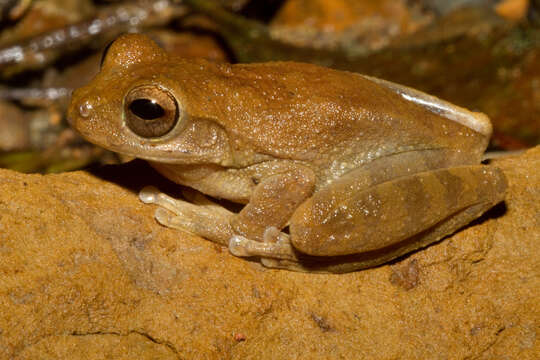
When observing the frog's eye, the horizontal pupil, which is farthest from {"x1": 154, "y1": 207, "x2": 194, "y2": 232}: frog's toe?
the horizontal pupil

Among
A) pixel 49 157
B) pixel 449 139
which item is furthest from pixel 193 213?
pixel 49 157

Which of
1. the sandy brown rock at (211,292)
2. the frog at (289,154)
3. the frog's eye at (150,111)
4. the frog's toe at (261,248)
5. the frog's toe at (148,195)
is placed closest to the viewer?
the sandy brown rock at (211,292)

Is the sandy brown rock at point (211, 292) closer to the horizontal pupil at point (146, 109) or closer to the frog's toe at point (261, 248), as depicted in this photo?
the frog's toe at point (261, 248)

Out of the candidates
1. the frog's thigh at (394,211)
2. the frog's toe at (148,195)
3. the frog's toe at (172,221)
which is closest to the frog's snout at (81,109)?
the frog's toe at (148,195)

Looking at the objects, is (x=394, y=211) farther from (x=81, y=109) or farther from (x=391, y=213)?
(x=81, y=109)

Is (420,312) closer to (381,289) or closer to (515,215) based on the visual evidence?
(381,289)
